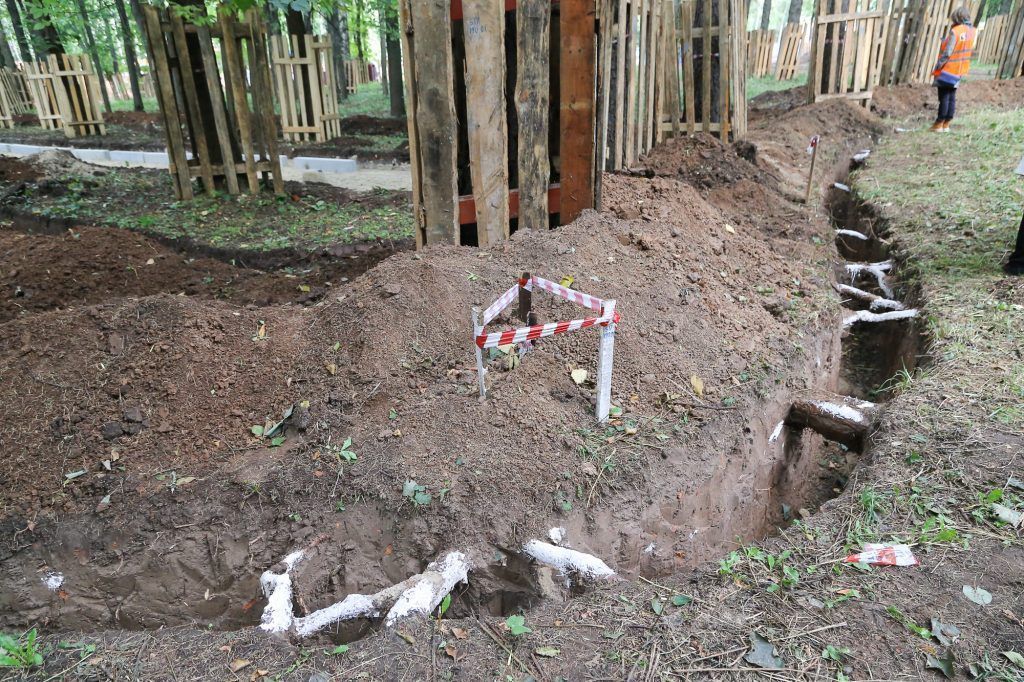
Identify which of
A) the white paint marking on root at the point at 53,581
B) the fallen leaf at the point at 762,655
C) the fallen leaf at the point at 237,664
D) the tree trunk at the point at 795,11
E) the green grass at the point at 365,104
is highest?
the tree trunk at the point at 795,11

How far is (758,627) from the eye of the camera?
246cm

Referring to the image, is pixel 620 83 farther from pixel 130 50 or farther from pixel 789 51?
pixel 789 51

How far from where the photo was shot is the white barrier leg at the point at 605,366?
10.6 feet

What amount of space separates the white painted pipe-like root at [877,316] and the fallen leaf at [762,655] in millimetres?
3755

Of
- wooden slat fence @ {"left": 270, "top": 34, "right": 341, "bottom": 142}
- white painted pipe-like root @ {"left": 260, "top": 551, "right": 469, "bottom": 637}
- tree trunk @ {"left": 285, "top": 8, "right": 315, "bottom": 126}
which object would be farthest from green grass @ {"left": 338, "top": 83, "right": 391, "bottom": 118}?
white painted pipe-like root @ {"left": 260, "top": 551, "right": 469, "bottom": 637}

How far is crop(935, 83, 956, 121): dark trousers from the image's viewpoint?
416 inches

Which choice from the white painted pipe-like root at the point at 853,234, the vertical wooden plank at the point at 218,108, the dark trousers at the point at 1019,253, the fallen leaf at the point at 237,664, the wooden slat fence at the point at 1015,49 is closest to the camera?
the fallen leaf at the point at 237,664

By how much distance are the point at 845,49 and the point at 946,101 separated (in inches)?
91.6

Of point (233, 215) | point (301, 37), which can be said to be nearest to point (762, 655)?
point (233, 215)

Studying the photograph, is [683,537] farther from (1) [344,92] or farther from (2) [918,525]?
(1) [344,92]

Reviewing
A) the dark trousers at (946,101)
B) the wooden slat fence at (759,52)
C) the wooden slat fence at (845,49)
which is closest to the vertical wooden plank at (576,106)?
the dark trousers at (946,101)

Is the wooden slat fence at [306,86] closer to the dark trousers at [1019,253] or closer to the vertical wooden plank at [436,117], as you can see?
the vertical wooden plank at [436,117]

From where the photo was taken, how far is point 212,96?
805cm

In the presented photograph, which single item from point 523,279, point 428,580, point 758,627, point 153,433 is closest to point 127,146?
point 153,433
